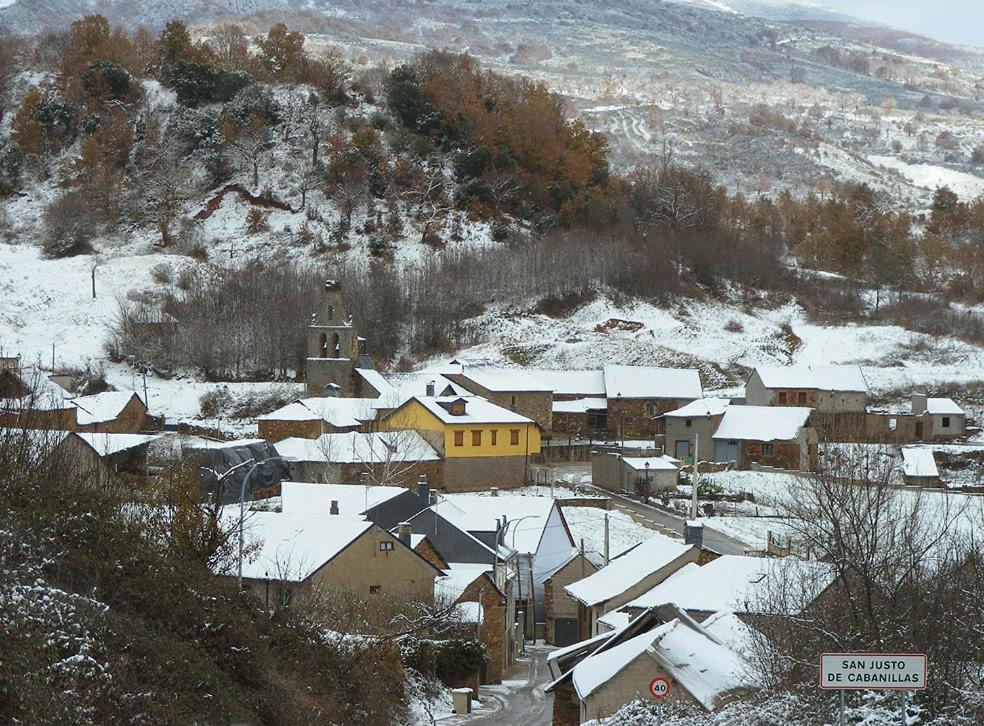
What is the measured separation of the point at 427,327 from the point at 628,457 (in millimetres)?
23446

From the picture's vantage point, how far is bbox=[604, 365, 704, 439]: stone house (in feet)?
213

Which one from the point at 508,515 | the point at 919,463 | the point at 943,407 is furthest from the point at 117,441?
the point at 943,407

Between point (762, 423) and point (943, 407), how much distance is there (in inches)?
419

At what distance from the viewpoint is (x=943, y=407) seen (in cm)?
6450

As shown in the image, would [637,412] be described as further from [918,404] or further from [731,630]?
[731,630]

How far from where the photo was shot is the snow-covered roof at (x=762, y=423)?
58.1 m

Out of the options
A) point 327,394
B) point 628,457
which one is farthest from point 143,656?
point 327,394

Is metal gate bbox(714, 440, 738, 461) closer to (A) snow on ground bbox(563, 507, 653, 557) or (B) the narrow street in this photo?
(A) snow on ground bbox(563, 507, 653, 557)

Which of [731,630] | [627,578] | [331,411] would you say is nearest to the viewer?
[731,630]

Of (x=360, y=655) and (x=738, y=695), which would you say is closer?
(x=738, y=695)

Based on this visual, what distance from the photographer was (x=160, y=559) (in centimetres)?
2211

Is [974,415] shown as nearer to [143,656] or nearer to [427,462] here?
[427,462]

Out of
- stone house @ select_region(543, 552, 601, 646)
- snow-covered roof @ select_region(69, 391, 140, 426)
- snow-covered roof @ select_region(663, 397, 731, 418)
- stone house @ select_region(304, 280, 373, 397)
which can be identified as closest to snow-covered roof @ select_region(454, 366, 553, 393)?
stone house @ select_region(304, 280, 373, 397)

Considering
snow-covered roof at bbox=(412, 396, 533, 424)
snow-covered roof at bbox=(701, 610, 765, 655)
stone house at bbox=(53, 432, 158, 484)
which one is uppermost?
snow-covered roof at bbox=(701, 610, 765, 655)
